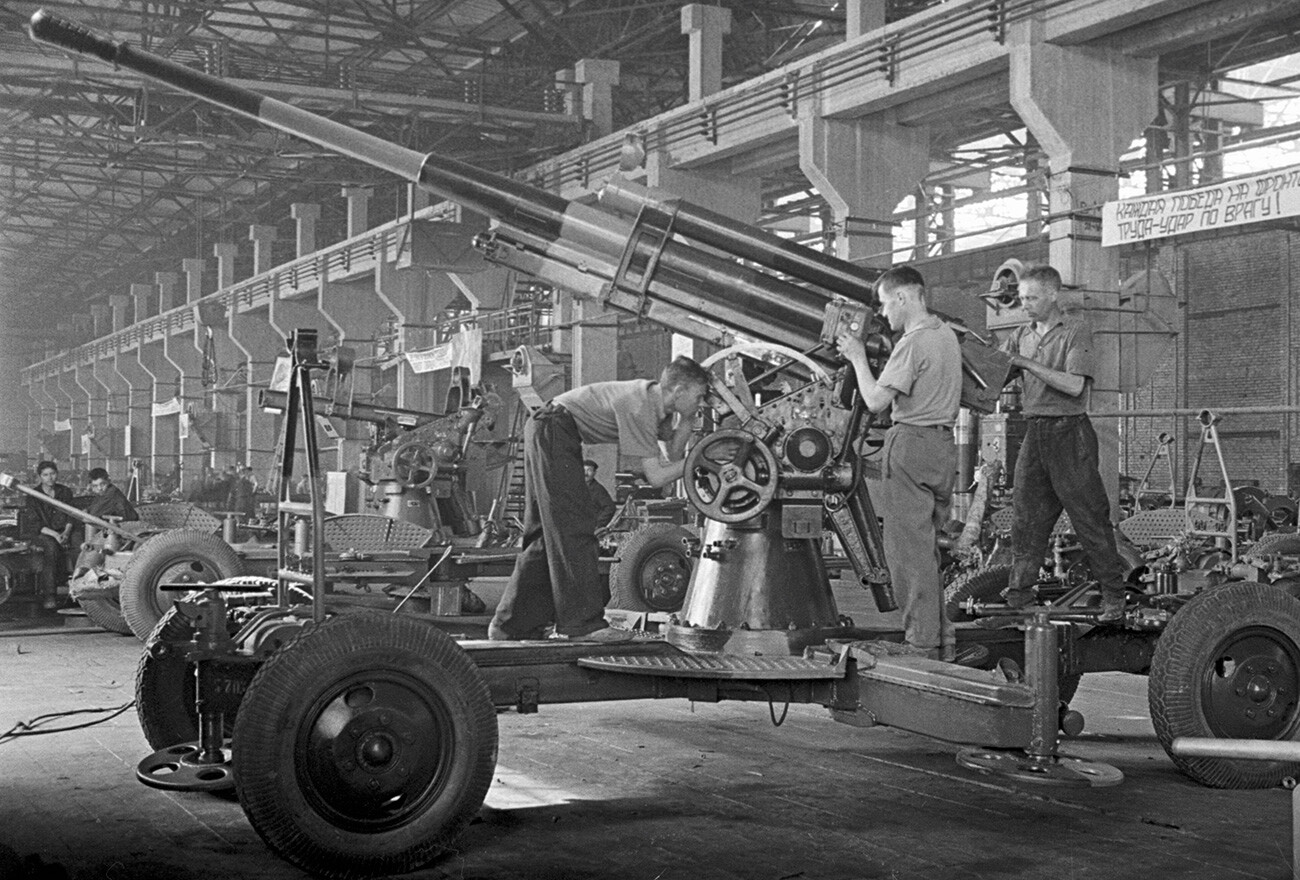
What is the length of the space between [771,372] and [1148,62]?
6.02 meters

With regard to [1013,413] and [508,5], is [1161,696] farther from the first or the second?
[508,5]

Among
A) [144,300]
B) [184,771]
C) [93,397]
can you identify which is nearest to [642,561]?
[184,771]

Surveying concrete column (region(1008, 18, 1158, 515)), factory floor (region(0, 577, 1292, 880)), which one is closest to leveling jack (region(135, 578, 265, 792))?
factory floor (region(0, 577, 1292, 880))

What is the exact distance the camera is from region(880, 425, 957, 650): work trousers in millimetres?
5824

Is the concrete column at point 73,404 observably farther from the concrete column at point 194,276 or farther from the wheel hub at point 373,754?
the wheel hub at point 373,754

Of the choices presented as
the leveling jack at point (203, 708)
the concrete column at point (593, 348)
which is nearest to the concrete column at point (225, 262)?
the concrete column at point (593, 348)

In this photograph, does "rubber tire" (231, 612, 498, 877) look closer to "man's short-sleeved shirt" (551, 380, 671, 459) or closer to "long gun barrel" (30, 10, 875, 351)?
"man's short-sleeved shirt" (551, 380, 671, 459)

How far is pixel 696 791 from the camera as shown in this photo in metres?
5.84

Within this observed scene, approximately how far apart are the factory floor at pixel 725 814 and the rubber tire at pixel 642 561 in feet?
9.33

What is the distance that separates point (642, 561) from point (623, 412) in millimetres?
4090

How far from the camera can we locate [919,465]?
584cm

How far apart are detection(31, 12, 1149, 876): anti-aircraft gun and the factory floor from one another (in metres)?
0.21

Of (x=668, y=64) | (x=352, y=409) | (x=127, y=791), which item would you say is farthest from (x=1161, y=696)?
(x=668, y=64)

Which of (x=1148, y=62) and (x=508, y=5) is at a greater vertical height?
(x=508, y=5)
